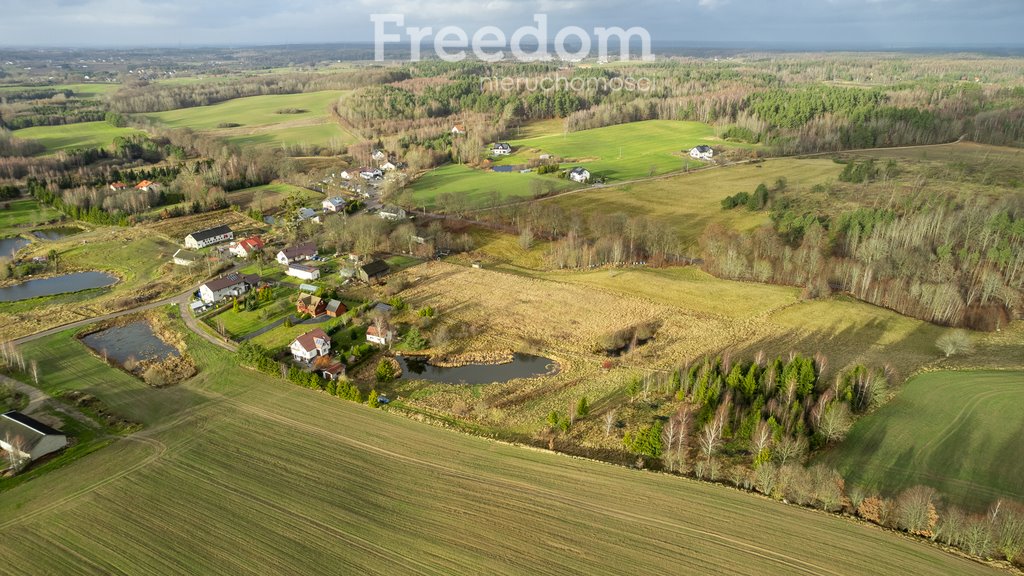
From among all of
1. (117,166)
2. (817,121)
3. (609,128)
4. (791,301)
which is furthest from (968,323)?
(117,166)

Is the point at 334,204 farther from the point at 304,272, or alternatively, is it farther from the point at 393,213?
the point at 304,272

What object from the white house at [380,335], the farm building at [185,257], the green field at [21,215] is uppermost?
the green field at [21,215]

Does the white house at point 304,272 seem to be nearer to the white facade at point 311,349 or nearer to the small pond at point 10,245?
the white facade at point 311,349

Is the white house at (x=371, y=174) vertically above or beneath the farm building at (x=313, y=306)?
above

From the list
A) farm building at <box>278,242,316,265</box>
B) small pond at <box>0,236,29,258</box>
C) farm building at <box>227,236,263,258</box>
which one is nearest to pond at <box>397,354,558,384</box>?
farm building at <box>278,242,316,265</box>

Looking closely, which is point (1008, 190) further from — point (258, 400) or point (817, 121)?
point (258, 400)

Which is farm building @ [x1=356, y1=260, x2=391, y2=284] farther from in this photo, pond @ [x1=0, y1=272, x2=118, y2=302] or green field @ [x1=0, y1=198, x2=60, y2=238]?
green field @ [x1=0, y1=198, x2=60, y2=238]

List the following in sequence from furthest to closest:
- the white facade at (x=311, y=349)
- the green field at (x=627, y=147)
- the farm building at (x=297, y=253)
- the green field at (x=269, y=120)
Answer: the green field at (x=269, y=120)
the green field at (x=627, y=147)
the farm building at (x=297, y=253)
the white facade at (x=311, y=349)

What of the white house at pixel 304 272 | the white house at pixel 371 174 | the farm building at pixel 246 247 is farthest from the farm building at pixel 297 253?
the white house at pixel 371 174
